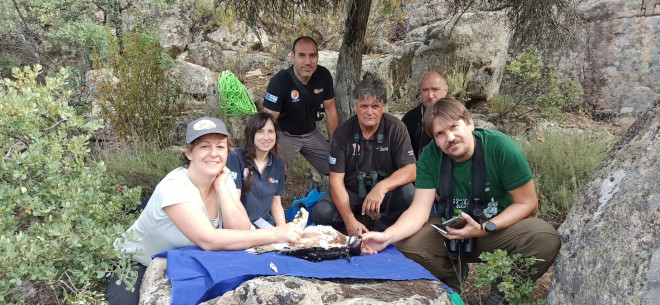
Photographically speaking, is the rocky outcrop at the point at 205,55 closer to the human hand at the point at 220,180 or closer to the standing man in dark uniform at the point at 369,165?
the standing man in dark uniform at the point at 369,165

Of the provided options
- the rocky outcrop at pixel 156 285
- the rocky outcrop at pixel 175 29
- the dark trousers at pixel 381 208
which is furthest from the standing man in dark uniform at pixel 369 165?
the rocky outcrop at pixel 175 29

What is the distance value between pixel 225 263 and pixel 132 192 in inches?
59.2

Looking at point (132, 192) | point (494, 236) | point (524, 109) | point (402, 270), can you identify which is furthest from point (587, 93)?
point (132, 192)

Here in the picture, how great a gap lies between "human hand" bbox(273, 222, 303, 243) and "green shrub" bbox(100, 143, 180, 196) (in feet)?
11.0

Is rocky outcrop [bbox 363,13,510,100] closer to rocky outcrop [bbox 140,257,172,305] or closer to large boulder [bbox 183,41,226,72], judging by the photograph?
large boulder [bbox 183,41,226,72]

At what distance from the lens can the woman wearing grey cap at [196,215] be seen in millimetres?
2744

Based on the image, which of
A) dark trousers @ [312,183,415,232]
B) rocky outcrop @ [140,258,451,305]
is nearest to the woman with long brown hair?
dark trousers @ [312,183,415,232]

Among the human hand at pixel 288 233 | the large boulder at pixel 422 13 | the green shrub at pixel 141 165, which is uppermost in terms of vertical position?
the large boulder at pixel 422 13

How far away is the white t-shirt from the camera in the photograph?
9.11 ft

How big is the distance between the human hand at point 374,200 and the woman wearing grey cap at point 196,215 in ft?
4.44

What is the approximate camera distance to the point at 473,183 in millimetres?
3107

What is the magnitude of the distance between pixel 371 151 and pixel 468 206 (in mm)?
1368

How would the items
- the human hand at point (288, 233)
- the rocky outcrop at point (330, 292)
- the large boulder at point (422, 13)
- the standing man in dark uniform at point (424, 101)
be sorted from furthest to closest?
1. the large boulder at point (422, 13)
2. the standing man in dark uniform at point (424, 101)
3. the human hand at point (288, 233)
4. the rocky outcrop at point (330, 292)

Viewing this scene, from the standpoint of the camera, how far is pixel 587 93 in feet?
28.1
